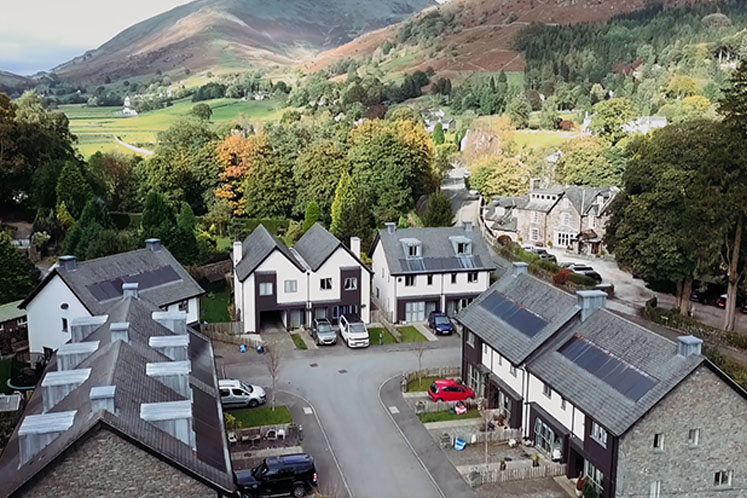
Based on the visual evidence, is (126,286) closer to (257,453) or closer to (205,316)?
(257,453)

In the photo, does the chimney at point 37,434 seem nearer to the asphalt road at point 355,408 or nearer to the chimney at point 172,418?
the chimney at point 172,418

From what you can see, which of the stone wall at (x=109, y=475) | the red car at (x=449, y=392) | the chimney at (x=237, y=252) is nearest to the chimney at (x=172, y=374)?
the stone wall at (x=109, y=475)

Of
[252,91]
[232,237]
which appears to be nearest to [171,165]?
[232,237]

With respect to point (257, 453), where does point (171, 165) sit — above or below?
above

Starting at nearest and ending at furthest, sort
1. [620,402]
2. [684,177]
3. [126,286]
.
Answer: [620,402] < [126,286] < [684,177]

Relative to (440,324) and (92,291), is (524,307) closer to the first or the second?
(440,324)

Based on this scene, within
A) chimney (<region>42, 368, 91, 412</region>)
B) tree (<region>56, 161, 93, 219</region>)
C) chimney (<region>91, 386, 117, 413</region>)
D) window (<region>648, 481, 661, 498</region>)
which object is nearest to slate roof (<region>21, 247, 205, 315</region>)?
chimney (<region>42, 368, 91, 412</region>)

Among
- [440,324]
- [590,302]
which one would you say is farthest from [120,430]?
[440,324]
